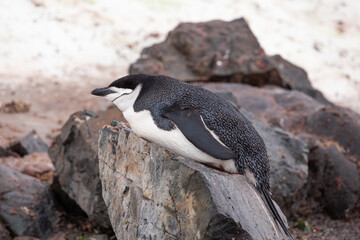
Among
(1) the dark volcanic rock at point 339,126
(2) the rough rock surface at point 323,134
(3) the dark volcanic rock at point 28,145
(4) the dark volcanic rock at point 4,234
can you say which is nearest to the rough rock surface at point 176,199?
(4) the dark volcanic rock at point 4,234

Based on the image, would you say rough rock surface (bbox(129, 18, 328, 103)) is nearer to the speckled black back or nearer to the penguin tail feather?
the speckled black back

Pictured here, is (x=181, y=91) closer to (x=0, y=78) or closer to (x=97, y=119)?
(x=97, y=119)

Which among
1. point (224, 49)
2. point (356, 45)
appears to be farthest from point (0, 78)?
point (356, 45)

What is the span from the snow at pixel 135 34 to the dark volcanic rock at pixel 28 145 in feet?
11.3

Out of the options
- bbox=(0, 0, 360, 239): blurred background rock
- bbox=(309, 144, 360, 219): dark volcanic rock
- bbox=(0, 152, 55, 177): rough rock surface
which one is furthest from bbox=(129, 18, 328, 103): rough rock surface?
bbox=(309, 144, 360, 219): dark volcanic rock

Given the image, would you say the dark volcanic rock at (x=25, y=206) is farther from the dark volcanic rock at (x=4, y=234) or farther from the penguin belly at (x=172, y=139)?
the penguin belly at (x=172, y=139)

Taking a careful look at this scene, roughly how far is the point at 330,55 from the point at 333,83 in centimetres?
161

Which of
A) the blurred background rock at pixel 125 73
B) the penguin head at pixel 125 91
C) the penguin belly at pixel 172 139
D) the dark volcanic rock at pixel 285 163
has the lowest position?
the blurred background rock at pixel 125 73

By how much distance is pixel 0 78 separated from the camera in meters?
10.8

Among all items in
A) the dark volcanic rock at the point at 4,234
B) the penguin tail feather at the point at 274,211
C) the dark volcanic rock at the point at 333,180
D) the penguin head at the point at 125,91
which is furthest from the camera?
the dark volcanic rock at the point at 333,180

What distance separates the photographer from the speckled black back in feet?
11.0

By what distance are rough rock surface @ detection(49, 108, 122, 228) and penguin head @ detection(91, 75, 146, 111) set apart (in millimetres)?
1631

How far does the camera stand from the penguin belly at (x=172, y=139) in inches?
131

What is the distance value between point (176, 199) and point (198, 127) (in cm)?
49
